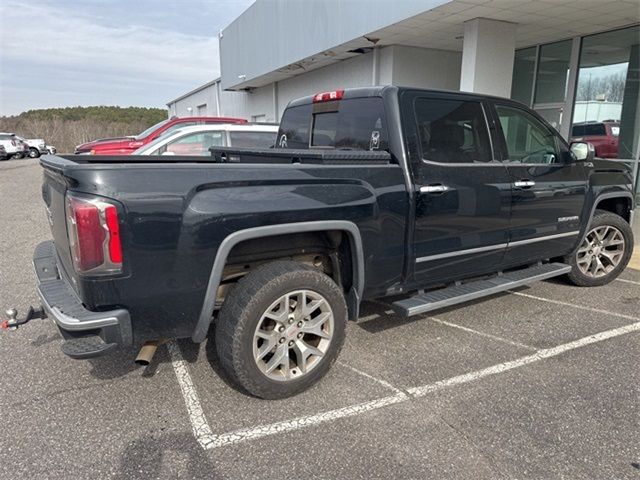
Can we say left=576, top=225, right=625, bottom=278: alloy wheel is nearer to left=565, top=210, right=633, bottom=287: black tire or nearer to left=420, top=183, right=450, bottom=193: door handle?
left=565, top=210, right=633, bottom=287: black tire

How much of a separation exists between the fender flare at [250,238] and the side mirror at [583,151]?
9.26 feet

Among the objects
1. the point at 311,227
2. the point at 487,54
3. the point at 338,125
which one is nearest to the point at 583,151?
the point at 338,125

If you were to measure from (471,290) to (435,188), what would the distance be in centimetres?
101

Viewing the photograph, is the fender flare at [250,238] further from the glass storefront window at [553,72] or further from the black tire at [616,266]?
the glass storefront window at [553,72]

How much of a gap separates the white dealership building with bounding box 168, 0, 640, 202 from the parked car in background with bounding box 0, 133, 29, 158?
24.3m

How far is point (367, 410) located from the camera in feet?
9.30

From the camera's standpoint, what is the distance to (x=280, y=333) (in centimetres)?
287

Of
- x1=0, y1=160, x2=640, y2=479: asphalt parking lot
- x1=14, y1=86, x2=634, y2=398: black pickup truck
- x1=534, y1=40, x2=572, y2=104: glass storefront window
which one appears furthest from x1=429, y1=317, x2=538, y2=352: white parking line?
x1=534, y1=40, x2=572, y2=104: glass storefront window

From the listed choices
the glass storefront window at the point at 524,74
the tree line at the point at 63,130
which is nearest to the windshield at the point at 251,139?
the glass storefront window at the point at 524,74

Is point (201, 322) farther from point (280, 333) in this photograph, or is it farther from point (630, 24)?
point (630, 24)

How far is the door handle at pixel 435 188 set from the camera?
3305 millimetres

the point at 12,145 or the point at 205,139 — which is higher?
the point at 205,139

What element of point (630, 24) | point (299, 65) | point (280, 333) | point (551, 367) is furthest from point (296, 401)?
point (299, 65)

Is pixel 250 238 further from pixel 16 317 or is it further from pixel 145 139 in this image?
pixel 145 139
